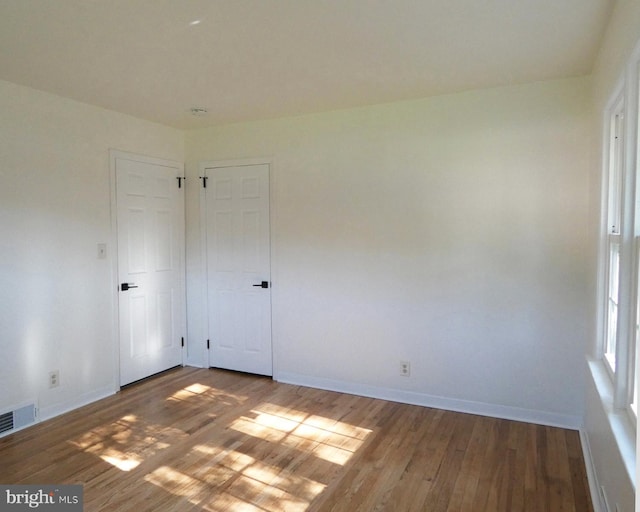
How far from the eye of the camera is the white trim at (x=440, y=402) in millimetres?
3293

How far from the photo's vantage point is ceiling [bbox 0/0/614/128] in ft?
7.07

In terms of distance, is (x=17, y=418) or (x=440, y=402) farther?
(x=440, y=402)

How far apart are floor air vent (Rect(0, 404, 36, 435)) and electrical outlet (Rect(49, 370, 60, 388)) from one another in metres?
0.20

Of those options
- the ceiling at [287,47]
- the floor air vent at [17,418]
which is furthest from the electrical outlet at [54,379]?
the ceiling at [287,47]

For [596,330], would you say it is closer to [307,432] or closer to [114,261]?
[307,432]

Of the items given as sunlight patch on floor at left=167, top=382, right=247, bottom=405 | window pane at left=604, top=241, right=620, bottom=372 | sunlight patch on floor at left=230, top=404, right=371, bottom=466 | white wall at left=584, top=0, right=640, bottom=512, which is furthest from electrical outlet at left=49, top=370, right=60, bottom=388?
window pane at left=604, top=241, right=620, bottom=372

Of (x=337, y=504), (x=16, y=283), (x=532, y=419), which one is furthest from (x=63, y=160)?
(x=532, y=419)

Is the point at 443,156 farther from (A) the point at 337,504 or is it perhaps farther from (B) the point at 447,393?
(A) the point at 337,504

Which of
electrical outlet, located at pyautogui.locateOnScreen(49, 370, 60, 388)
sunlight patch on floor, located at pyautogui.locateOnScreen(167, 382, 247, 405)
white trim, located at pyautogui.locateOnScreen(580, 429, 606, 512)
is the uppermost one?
electrical outlet, located at pyautogui.locateOnScreen(49, 370, 60, 388)

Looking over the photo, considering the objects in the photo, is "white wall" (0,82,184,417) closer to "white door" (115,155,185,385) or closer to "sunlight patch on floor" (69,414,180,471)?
"white door" (115,155,185,385)

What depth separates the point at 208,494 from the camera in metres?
2.48

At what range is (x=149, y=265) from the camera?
439 centimetres

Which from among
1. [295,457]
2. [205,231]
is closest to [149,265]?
[205,231]

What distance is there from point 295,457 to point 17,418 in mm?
2091
